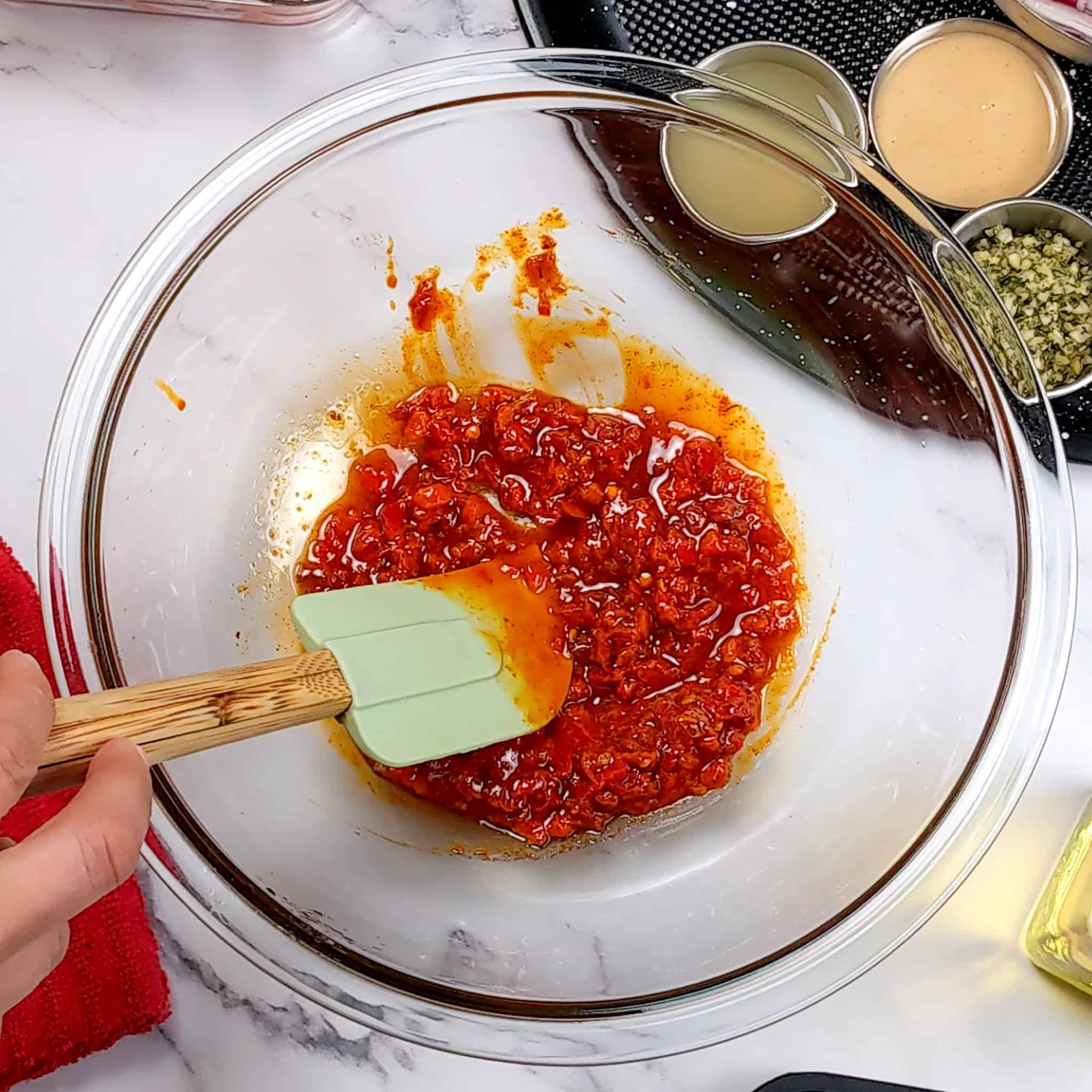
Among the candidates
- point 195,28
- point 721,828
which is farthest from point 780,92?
point 721,828

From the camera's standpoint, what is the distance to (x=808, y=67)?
178 centimetres

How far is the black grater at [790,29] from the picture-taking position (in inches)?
69.2

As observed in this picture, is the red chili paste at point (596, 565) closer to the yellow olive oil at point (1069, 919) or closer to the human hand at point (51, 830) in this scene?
the yellow olive oil at point (1069, 919)

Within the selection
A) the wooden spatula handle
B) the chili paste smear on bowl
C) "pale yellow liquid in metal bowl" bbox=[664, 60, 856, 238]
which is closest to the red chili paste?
the chili paste smear on bowl

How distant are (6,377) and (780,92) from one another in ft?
4.40

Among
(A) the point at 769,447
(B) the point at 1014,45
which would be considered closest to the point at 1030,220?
(B) the point at 1014,45

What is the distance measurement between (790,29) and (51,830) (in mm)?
1617

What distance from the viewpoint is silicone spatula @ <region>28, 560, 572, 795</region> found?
1.04 meters

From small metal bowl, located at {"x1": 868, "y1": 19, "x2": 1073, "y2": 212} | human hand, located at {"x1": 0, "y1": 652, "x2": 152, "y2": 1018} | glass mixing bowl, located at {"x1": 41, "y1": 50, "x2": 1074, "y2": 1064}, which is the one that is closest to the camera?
human hand, located at {"x1": 0, "y1": 652, "x2": 152, "y2": 1018}

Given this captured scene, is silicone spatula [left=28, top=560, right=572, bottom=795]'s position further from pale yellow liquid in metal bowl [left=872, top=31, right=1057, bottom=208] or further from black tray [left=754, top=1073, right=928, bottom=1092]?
pale yellow liquid in metal bowl [left=872, top=31, right=1057, bottom=208]

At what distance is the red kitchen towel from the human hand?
1.82ft

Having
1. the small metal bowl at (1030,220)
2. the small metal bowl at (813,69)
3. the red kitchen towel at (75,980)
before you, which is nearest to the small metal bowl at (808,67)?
the small metal bowl at (813,69)

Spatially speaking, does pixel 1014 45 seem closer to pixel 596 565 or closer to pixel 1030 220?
pixel 1030 220

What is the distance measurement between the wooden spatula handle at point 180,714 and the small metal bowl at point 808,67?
3.95 ft
